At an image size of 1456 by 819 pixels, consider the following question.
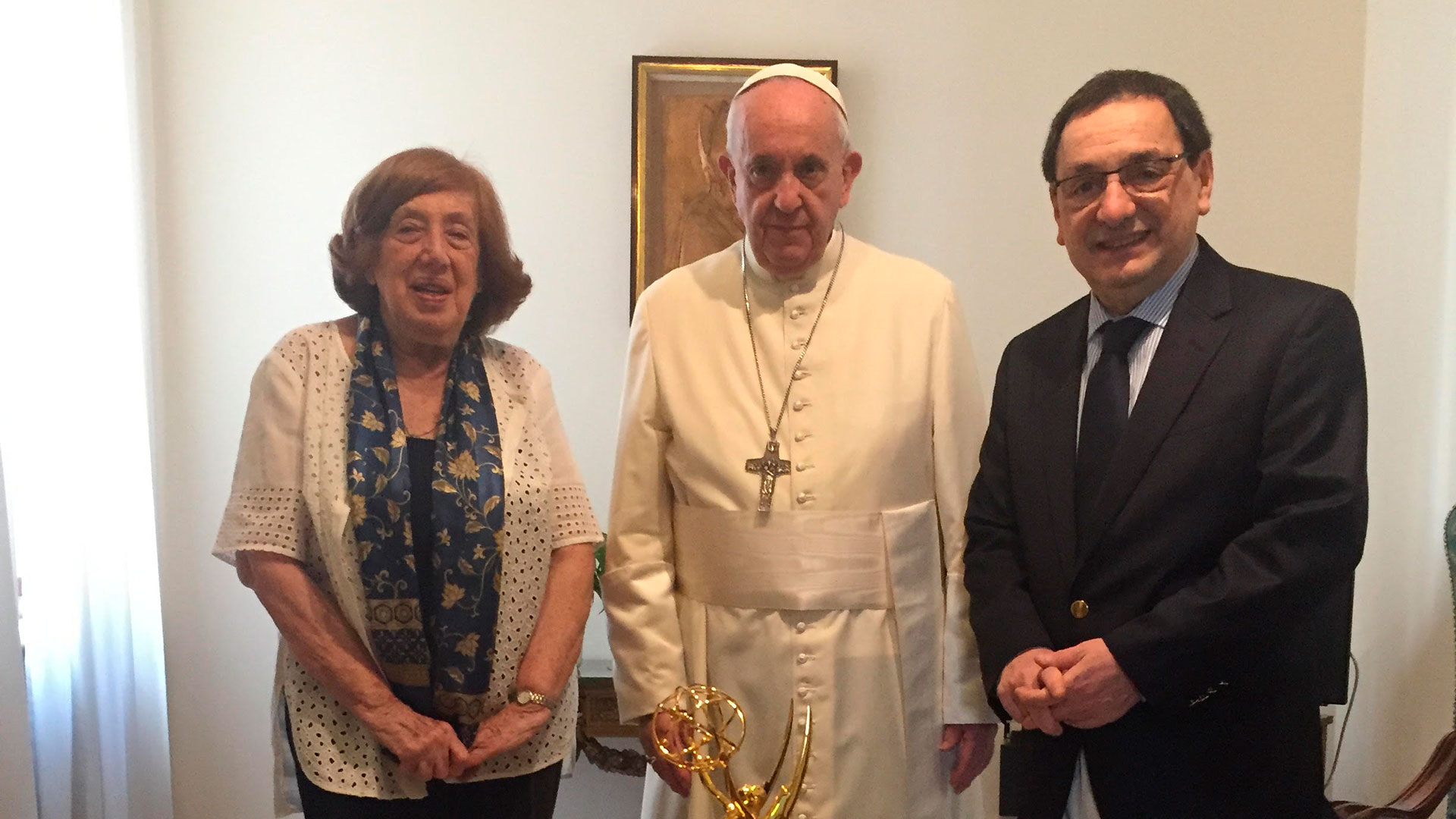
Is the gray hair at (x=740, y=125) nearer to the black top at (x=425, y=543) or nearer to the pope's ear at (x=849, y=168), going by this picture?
the pope's ear at (x=849, y=168)

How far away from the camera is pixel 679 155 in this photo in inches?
130

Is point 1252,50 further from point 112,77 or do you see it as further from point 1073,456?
point 112,77

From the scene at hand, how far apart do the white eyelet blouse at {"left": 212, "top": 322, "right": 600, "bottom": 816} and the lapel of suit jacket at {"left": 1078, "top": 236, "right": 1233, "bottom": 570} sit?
0.87 metres

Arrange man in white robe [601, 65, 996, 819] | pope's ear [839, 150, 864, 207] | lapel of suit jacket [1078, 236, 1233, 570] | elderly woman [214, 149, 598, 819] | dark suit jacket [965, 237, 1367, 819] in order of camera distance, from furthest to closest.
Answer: pope's ear [839, 150, 864, 207] → man in white robe [601, 65, 996, 819] → elderly woman [214, 149, 598, 819] → lapel of suit jacket [1078, 236, 1233, 570] → dark suit jacket [965, 237, 1367, 819]

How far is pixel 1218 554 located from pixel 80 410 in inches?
103

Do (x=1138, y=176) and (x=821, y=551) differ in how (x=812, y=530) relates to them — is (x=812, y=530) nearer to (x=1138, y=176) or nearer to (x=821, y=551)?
(x=821, y=551)

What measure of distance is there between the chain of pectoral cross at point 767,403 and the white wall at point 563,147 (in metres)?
1.23

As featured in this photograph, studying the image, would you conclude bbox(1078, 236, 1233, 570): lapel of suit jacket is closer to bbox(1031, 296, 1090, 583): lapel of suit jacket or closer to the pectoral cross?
bbox(1031, 296, 1090, 583): lapel of suit jacket

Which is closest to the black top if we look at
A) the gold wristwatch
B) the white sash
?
the gold wristwatch

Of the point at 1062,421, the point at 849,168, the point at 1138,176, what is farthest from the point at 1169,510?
the point at 849,168

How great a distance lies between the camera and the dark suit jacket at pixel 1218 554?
1.50m

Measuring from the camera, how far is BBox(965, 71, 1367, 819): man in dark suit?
1.51 meters

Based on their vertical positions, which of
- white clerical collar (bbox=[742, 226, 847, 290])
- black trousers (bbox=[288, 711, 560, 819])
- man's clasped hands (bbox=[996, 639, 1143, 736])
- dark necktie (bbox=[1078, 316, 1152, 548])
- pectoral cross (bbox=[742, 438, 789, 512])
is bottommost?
black trousers (bbox=[288, 711, 560, 819])

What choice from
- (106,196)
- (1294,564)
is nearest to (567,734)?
(1294,564)
